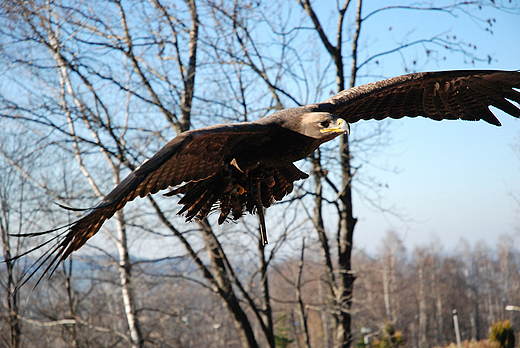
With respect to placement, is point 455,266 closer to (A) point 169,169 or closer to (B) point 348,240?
(B) point 348,240

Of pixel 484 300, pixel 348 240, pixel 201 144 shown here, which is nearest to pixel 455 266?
pixel 484 300

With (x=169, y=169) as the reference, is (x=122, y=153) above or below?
above

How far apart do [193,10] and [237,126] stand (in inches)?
218

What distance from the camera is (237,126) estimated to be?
9.20 ft

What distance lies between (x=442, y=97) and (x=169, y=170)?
9.18ft

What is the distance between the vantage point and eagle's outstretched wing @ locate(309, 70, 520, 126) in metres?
3.84

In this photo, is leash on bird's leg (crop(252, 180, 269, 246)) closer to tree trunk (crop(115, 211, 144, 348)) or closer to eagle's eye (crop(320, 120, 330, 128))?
eagle's eye (crop(320, 120, 330, 128))

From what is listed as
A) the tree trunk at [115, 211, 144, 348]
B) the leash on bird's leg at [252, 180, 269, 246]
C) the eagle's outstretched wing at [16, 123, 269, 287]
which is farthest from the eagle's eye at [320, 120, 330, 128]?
the tree trunk at [115, 211, 144, 348]

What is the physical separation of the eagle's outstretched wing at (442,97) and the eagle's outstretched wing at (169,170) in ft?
4.34

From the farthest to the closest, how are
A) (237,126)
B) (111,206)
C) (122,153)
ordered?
(122,153) < (237,126) < (111,206)

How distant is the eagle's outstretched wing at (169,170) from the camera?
2375mm

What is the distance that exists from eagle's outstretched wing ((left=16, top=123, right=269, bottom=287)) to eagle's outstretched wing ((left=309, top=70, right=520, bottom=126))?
1.32 m

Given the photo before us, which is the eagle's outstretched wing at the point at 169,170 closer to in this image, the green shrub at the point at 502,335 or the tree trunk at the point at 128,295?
the tree trunk at the point at 128,295

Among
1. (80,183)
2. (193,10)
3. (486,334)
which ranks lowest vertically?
(486,334)
